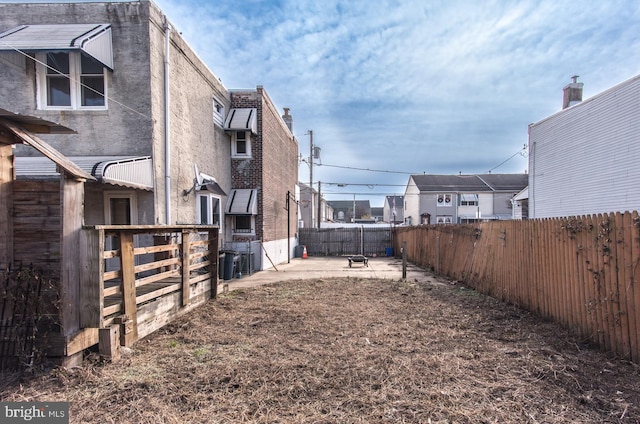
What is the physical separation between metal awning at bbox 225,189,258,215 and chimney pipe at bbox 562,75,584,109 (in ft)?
47.0

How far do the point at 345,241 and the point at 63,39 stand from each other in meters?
17.5

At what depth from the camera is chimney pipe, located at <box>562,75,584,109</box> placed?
14.6 meters

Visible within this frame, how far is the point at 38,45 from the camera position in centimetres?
698

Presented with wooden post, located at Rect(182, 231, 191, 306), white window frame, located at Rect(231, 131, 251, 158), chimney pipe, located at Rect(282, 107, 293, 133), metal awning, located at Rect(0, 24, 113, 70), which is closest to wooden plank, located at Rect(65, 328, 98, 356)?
wooden post, located at Rect(182, 231, 191, 306)

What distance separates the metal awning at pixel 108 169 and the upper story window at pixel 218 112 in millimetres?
4876

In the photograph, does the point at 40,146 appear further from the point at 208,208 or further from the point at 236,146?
the point at 236,146

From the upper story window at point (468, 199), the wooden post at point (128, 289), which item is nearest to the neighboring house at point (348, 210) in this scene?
the upper story window at point (468, 199)

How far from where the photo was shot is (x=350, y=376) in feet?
12.0

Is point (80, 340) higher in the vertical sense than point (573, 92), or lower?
lower

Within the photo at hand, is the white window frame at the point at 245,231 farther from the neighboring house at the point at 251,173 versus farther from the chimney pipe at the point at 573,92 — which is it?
the chimney pipe at the point at 573,92

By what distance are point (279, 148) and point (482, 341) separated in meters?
14.0

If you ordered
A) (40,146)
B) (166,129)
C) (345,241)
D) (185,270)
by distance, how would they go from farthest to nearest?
(345,241) < (166,129) < (185,270) < (40,146)

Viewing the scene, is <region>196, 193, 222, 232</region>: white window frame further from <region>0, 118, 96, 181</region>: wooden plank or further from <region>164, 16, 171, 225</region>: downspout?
<region>0, 118, 96, 181</region>: wooden plank

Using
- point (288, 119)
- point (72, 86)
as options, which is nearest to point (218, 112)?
point (72, 86)
